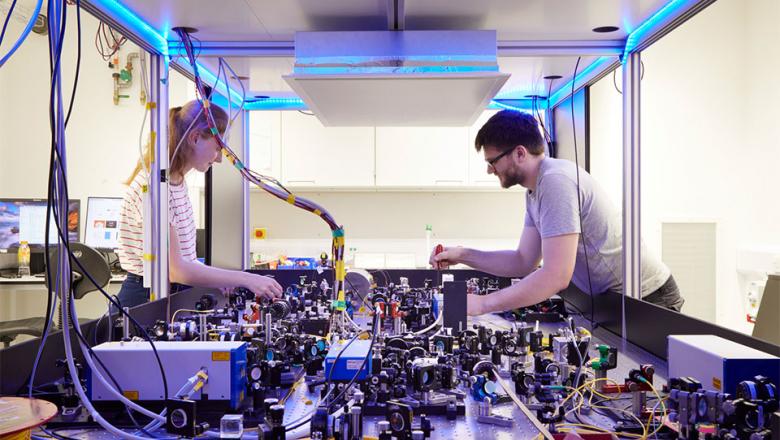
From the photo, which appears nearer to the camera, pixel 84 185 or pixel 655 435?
pixel 655 435

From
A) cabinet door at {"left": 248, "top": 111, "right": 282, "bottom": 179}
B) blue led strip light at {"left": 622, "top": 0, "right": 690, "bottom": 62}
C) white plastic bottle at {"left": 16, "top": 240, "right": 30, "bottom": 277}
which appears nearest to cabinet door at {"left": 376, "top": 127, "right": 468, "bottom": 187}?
cabinet door at {"left": 248, "top": 111, "right": 282, "bottom": 179}

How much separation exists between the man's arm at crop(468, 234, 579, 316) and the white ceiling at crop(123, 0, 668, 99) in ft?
2.83

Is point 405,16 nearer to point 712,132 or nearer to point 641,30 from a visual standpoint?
point 641,30

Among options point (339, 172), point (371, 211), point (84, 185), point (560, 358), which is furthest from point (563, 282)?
point (84, 185)

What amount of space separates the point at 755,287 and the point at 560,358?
8.89 ft

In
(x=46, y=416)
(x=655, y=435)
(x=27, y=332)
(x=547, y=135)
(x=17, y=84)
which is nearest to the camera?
(x=46, y=416)

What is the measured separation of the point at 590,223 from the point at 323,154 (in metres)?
3.04

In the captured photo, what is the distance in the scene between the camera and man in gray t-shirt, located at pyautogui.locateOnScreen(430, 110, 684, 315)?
2191mm

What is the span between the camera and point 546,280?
2.20 metres

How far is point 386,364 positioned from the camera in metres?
1.46

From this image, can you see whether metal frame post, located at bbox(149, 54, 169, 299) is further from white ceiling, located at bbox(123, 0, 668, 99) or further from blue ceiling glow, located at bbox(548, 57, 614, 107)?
blue ceiling glow, located at bbox(548, 57, 614, 107)

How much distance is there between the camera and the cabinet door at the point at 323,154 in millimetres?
5004

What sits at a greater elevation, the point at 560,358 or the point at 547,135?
the point at 547,135

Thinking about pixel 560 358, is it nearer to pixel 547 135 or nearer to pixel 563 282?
pixel 563 282
